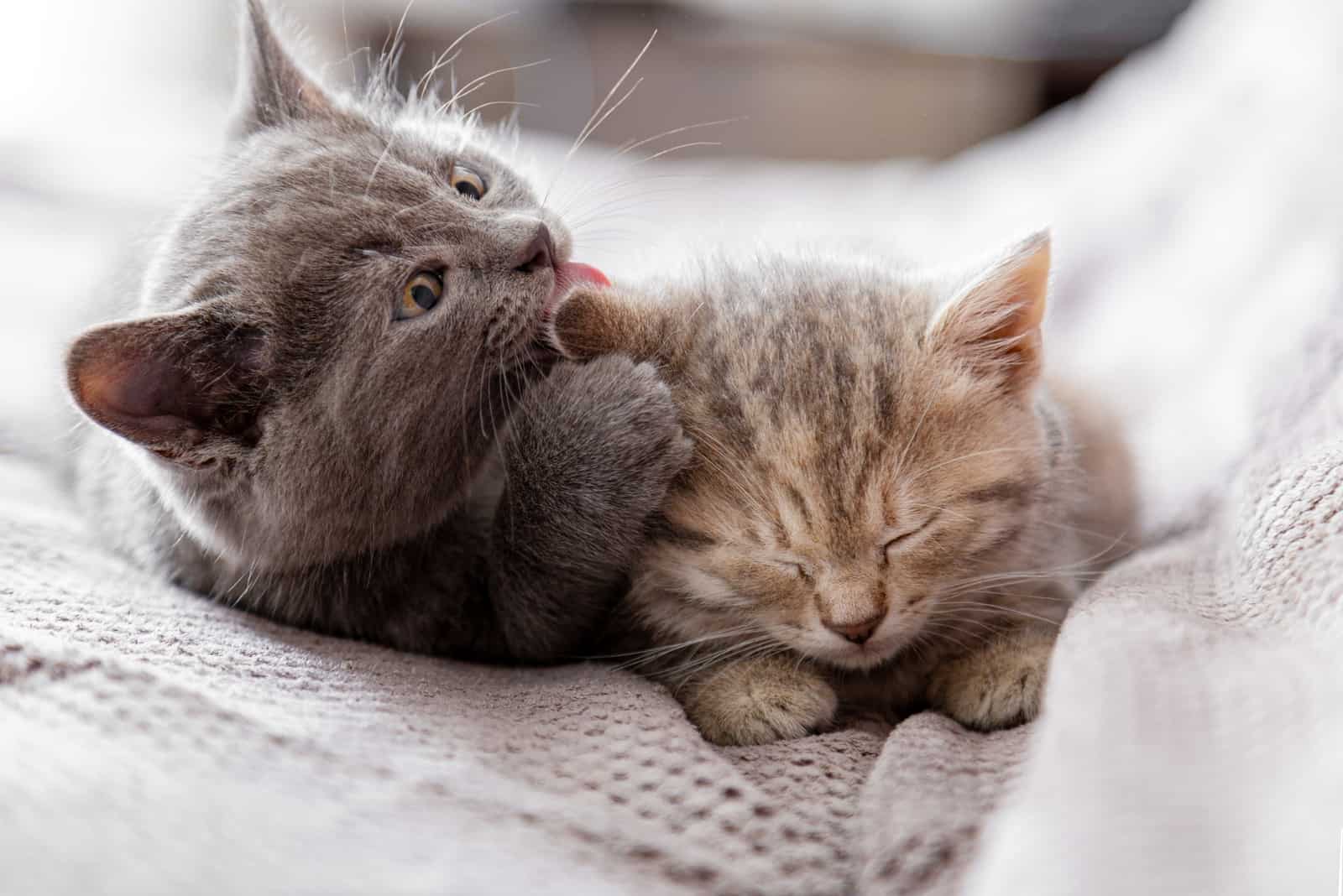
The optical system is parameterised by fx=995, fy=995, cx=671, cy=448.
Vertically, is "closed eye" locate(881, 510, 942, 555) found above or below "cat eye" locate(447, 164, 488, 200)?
below

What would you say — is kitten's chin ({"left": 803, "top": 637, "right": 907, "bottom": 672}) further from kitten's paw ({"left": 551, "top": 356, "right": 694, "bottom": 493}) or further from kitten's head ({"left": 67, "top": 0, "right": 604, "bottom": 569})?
kitten's head ({"left": 67, "top": 0, "right": 604, "bottom": 569})

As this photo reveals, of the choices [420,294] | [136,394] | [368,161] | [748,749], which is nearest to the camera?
[748,749]

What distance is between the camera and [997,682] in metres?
1.25

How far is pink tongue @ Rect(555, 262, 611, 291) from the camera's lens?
155cm

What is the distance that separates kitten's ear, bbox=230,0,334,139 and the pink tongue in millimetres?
526

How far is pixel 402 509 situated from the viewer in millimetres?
1468

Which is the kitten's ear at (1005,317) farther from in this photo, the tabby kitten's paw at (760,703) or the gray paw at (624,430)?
the tabby kitten's paw at (760,703)

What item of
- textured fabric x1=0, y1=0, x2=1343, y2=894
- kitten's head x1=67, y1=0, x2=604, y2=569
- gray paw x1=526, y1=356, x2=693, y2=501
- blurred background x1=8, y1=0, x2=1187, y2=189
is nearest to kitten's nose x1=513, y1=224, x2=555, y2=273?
kitten's head x1=67, y1=0, x2=604, y2=569

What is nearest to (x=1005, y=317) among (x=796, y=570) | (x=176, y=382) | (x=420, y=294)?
(x=796, y=570)

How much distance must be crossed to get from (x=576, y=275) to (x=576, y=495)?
1.34 ft

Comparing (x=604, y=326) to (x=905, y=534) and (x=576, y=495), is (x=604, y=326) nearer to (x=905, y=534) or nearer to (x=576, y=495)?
(x=576, y=495)

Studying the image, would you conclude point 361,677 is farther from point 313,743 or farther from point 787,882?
point 787,882

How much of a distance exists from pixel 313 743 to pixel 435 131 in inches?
46.7

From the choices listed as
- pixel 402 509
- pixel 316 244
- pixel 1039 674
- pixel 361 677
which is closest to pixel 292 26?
pixel 316 244
